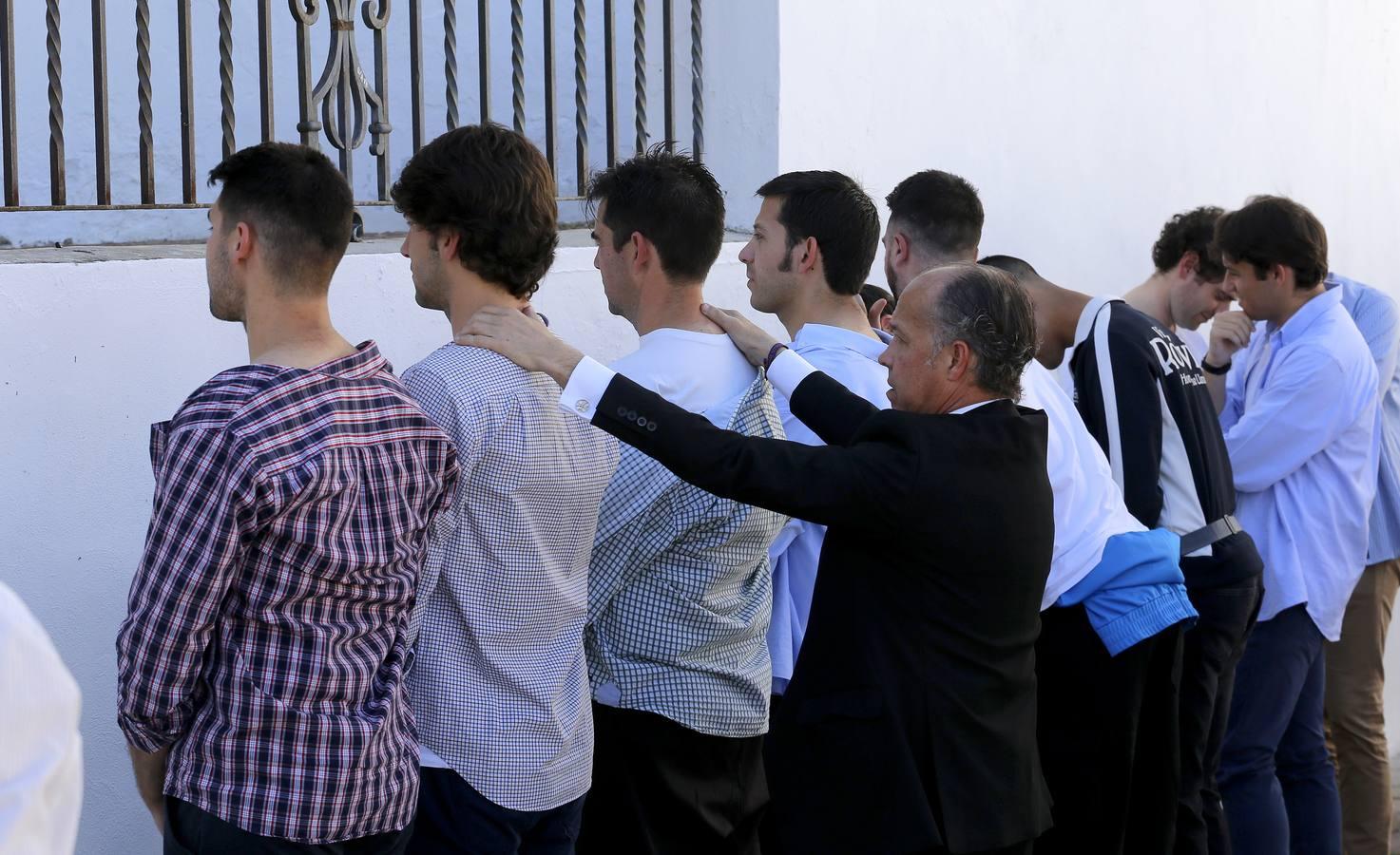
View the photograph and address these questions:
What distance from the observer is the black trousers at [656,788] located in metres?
2.98

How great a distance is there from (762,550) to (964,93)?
2.54 metres

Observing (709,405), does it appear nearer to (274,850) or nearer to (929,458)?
(929,458)

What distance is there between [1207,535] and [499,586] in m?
2.05

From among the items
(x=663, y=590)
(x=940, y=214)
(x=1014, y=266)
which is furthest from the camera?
(x=1014, y=266)

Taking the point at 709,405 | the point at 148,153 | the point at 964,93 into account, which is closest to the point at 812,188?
the point at 709,405

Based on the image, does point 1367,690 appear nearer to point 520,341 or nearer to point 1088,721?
point 1088,721

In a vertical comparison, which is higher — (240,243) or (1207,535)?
(240,243)

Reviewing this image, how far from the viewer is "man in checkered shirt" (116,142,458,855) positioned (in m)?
2.10

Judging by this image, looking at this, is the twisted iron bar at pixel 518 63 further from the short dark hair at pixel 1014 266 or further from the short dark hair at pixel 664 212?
the short dark hair at pixel 1014 266

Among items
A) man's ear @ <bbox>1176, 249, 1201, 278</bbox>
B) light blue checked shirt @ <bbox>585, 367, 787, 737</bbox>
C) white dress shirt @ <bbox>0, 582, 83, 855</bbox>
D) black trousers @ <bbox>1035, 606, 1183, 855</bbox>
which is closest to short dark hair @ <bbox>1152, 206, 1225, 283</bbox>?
man's ear @ <bbox>1176, 249, 1201, 278</bbox>

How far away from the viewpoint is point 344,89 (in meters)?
3.69

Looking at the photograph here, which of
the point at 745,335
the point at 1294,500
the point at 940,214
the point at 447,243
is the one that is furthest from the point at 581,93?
the point at 1294,500

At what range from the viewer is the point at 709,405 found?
3.04m

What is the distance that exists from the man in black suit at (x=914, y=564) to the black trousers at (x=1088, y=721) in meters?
0.74
